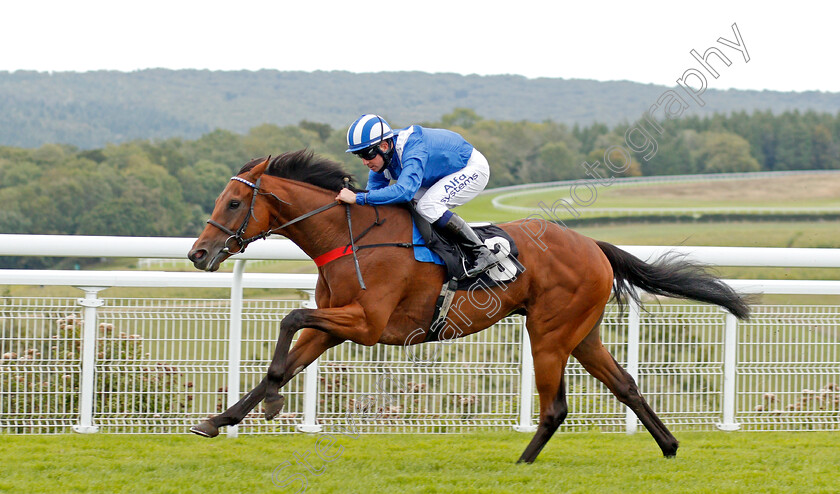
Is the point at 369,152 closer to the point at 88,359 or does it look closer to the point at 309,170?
the point at 309,170

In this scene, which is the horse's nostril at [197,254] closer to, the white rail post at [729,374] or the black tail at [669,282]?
the black tail at [669,282]

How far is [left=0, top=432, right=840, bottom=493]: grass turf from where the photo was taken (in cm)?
395

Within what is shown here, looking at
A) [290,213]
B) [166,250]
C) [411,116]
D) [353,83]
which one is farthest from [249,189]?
[353,83]

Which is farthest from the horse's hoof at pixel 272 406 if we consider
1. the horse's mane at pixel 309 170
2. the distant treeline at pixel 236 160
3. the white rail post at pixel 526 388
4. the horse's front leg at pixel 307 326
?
the distant treeline at pixel 236 160

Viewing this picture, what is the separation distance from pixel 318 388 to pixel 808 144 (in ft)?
192

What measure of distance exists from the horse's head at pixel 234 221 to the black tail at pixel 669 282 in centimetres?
194

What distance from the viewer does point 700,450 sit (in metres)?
4.85

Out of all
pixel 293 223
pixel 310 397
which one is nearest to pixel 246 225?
pixel 293 223

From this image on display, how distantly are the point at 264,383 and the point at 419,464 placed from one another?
0.95 m

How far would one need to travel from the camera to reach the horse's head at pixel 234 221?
3963 millimetres

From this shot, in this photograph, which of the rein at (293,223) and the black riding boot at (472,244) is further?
the black riding boot at (472,244)

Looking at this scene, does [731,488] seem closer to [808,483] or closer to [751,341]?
[808,483]

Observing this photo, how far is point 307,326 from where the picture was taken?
3.90 metres

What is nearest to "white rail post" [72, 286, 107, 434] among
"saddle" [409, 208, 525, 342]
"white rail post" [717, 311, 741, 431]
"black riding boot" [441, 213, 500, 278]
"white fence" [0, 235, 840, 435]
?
"white fence" [0, 235, 840, 435]
